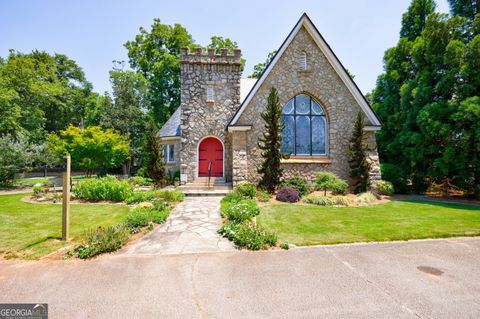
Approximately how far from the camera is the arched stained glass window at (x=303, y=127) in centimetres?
1270

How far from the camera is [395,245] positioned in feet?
17.0

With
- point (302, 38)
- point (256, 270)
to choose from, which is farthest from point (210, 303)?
point (302, 38)

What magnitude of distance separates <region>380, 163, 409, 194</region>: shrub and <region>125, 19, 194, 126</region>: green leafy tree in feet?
76.1

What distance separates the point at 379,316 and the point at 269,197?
283 inches

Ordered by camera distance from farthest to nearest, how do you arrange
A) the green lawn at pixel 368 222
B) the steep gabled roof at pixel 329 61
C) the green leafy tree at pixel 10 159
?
the green leafy tree at pixel 10 159 → the steep gabled roof at pixel 329 61 → the green lawn at pixel 368 222

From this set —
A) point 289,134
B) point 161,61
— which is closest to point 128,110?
point 161,61

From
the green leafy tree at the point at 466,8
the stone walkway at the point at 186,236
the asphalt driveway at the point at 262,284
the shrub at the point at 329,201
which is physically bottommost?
the asphalt driveway at the point at 262,284

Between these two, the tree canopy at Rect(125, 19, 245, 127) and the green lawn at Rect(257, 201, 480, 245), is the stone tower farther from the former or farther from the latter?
the tree canopy at Rect(125, 19, 245, 127)

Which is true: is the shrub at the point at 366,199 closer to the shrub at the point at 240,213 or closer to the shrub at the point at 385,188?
the shrub at the point at 385,188

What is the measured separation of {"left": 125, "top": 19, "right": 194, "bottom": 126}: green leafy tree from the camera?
84.8 ft

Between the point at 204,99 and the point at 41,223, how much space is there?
9909 mm

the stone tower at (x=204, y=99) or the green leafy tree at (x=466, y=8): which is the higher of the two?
the green leafy tree at (x=466, y=8)

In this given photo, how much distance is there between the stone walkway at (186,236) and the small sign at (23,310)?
1.81 metres

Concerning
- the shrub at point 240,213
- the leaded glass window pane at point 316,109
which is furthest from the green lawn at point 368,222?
the leaded glass window pane at point 316,109
